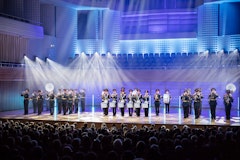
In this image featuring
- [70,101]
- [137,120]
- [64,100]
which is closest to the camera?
[137,120]

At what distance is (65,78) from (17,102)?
15.5 feet

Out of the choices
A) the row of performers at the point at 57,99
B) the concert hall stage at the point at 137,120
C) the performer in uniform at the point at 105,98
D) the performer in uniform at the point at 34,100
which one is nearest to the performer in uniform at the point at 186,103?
the concert hall stage at the point at 137,120

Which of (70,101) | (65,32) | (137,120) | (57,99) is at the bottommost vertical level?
(137,120)

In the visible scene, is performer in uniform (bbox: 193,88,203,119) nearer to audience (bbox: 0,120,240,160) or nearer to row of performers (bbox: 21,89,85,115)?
row of performers (bbox: 21,89,85,115)

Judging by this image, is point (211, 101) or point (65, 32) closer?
point (211, 101)

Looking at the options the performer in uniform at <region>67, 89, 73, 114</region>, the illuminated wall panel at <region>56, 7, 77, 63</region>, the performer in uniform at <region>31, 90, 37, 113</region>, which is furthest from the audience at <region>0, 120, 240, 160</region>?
the illuminated wall panel at <region>56, 7, 77, 63</region>

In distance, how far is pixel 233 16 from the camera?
82.0 feet

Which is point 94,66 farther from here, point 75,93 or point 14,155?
point 14,155

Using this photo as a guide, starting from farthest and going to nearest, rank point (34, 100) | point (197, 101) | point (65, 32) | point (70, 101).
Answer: point (65, 32) < point (34, 100) < point (70, 101) < point (197, 101)

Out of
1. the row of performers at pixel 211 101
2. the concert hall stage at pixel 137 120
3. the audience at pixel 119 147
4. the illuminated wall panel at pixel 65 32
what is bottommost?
the concert hall stage at pixel 137 120

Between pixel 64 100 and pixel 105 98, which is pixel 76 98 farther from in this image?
pixel 105 98

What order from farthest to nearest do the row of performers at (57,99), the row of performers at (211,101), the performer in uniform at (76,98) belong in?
the performer in uniform at (76,98) → the row of performers at (57,99) → the row of performers at (211,101)

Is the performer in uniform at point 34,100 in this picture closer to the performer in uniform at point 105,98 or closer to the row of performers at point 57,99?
the row of performers at point 57,99

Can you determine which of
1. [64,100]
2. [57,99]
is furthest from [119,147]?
[57,99]
